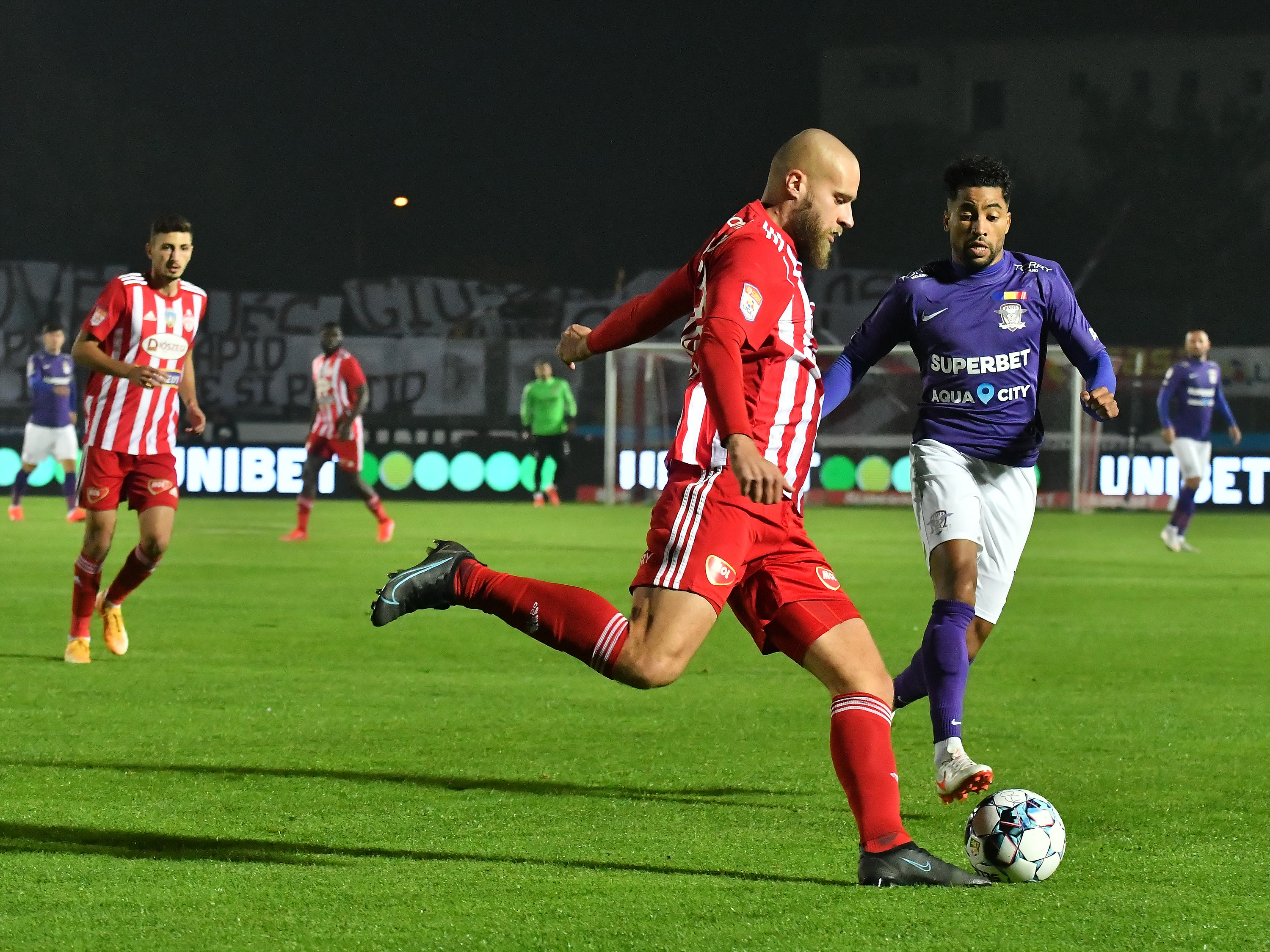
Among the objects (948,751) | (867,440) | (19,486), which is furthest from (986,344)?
(867,440)

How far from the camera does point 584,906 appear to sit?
3.82 m

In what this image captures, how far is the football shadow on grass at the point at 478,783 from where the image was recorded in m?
5.22

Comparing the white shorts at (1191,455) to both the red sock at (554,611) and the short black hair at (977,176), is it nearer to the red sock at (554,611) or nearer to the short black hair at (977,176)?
the short black hair at (977,176)

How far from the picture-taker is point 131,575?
8586 millimetres

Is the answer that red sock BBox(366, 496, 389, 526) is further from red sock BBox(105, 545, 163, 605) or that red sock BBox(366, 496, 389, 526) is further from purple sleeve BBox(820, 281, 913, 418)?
purple sleeve BBox(820, 281, 913, 418)

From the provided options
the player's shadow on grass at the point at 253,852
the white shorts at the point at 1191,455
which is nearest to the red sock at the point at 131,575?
the player's shadow on grass at the point at 253,852

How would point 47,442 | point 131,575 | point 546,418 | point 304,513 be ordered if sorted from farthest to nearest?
point 546,418, point 47,442, point 304,513, point 131,575

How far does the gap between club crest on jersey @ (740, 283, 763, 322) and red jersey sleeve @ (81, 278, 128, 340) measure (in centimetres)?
499

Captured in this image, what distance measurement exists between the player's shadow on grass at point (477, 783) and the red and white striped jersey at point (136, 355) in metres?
2.89

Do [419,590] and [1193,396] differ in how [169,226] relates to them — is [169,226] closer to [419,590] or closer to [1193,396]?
[419,590]

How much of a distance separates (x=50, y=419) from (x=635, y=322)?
693 inches

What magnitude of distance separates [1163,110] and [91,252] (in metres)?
30.5

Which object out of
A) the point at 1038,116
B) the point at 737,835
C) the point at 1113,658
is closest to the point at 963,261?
the point at 737,835

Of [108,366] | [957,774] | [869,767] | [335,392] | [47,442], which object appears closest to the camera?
[869,767]
